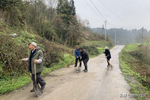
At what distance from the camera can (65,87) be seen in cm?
644

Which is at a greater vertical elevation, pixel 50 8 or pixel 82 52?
pixel 50 8

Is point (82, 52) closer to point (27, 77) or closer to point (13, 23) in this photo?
point (27, 77)

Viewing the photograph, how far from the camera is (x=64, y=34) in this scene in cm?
2705

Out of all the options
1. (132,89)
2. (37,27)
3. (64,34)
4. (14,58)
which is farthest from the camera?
(64,34)

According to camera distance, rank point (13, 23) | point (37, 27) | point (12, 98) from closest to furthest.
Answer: point (12, 98), point (13, 23), point (37, 27)

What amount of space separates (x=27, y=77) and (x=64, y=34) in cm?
2016

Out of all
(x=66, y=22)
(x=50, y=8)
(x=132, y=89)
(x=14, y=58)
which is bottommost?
(x=132, y=89)

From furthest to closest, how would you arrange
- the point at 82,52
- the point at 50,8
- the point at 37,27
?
the point at 50,8
the point at 37,27
the point at 82,52

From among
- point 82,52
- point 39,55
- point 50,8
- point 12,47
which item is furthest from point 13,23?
point 50,8

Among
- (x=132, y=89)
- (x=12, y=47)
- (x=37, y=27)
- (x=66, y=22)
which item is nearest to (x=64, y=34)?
(x=66, y=22)

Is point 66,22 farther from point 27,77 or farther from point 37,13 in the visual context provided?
point 27,77

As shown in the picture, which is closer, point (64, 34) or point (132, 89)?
point (132, 89)

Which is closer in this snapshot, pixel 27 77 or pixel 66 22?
pixel 27 77

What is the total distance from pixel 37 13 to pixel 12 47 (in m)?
15.4
